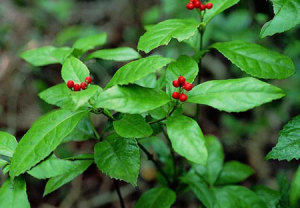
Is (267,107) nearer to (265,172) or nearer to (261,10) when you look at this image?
(265,172)

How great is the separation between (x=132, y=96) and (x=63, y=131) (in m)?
0.35

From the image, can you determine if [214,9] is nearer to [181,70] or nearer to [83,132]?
[181,70]

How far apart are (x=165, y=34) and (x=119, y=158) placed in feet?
2.07

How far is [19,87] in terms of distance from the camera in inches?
168

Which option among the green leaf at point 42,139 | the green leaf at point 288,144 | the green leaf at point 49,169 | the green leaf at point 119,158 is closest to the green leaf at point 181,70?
the green leaf at point 119,158

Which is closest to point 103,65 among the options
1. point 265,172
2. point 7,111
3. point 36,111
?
point 36,111

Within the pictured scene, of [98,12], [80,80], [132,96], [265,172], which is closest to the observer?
[132,96]

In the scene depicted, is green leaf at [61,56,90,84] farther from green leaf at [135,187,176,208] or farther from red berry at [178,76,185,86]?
green leaf at [135,187,176,208]

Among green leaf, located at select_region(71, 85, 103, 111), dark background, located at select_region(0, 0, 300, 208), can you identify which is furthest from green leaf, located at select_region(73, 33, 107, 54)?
dark background, located at select_region(0, 0, 300, 208)

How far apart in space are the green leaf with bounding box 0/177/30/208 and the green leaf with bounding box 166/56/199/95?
851 millimetres

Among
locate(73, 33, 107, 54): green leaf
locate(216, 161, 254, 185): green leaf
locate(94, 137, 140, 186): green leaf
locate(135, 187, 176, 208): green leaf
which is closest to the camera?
locate(94, 137, 140, 186): green leaf

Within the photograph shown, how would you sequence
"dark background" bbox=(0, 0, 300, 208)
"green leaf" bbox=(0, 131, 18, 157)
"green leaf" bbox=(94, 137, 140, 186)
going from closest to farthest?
1. "green leaf" bbox=(94, 137, 140, 186)
2. "green leaf" bbox=(0, 131, 18, 157)
3. "dark background" bbox=(0, 0, 300, 208)

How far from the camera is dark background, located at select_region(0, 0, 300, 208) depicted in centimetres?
319

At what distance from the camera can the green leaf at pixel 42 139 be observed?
1.35m
